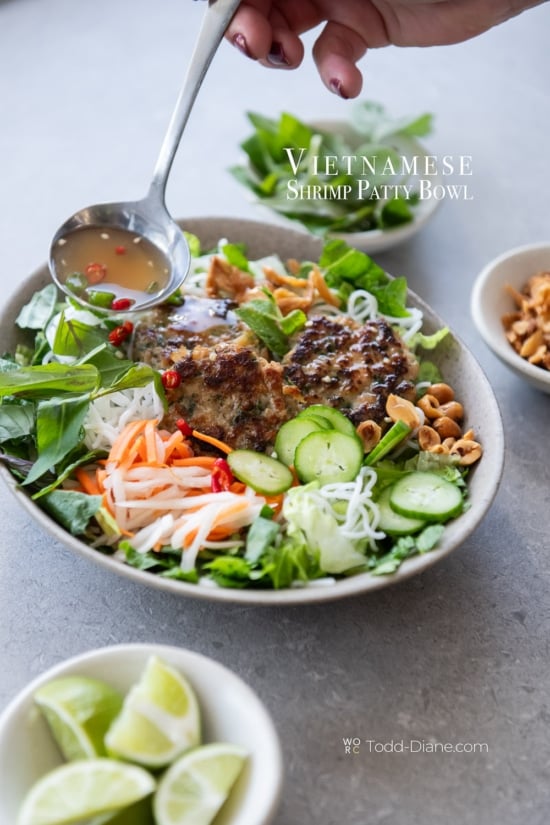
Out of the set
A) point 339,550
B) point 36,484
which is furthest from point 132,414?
point 339,550

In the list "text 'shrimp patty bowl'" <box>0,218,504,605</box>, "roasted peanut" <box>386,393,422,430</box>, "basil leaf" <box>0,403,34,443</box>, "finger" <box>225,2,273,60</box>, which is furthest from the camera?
"finger" <box>225,2,273,60</box>

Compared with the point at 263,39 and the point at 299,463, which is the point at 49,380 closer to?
the point at 299,463

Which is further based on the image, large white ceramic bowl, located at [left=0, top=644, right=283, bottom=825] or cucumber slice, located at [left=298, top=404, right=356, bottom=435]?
cucumber slice, located at [left=298, top=404, right=356, bottom=435]

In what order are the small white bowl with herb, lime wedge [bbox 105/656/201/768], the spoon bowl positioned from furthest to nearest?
the small white bowl with herb, the spoon bowl, lime wedge [bbox 105/656/201/768]

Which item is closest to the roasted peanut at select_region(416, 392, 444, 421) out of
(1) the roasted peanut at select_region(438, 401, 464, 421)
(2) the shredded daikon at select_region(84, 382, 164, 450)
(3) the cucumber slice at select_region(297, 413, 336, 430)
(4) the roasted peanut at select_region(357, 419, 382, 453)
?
(1) the roasted peanut at select_region(438, 401, 464, 421)

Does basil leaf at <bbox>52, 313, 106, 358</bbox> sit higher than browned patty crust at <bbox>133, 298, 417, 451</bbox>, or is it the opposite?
basil leaf at <bbox>52, 313, 106, 358</bbox>

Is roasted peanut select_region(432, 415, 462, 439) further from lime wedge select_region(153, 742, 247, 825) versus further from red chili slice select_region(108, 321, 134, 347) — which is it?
lime wedge select_region(153, 742, 247, 825)

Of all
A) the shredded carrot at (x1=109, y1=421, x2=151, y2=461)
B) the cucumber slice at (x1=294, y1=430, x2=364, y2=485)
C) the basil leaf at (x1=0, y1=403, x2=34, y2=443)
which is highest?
the basil leaf at (x1=0, y1=403, x2=34, y2=443)
